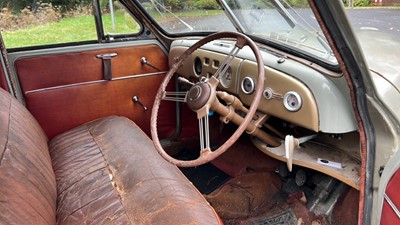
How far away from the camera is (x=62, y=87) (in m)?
2.24

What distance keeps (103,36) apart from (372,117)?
185 centimetres

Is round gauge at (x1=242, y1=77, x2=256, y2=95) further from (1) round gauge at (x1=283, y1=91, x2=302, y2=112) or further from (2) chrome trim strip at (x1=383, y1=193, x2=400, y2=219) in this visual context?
(2) chrome trim strip at (x1=383, y1=193, x2=400, y2=219)

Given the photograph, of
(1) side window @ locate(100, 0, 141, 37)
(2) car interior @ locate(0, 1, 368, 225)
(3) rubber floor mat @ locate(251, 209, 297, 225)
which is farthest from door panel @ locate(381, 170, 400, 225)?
(1) side window @ locate(100, 0, 141, 37)

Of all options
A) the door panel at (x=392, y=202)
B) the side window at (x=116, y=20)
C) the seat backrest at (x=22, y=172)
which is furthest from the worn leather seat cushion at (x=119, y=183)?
the side window at (x=116, y=20)

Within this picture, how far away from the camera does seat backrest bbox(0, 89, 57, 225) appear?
3.73 feet

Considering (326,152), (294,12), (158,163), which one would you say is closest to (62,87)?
(158,163)

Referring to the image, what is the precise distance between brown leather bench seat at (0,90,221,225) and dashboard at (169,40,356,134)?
0.55 m

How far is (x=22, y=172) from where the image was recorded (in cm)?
131

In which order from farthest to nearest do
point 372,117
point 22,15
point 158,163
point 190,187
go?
1. point 22,15
2. point 158,163
3. point 190,187
4. point 372,117

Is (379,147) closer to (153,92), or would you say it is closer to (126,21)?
(153,92)

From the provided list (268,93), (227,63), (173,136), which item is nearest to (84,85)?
(173,136)

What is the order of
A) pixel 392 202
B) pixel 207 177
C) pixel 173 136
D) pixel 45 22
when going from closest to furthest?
1. pixel 392 202
2. pixel 45 22
3. pixel 207 177
4. pixel 173 136

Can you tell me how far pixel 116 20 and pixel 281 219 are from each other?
68.7 inches

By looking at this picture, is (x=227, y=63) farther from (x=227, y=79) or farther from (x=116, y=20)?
(x=116, y=20)
